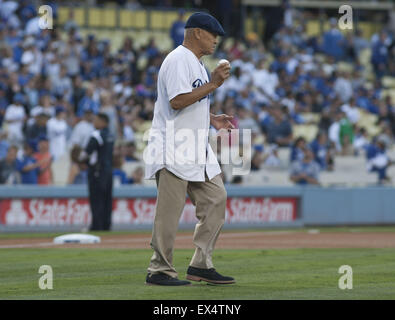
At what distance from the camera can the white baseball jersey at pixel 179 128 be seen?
880 cm

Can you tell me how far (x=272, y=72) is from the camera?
29.2m

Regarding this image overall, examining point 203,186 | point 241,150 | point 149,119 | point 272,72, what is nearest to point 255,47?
point 272,72

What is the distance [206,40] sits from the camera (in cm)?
902

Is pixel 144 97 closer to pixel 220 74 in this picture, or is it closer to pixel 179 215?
pixel 179 215

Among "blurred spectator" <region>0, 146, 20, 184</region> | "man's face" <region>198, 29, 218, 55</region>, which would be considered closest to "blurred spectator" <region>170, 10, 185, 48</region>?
"blurred spectator" <region>0, 146, 20, 184</region>

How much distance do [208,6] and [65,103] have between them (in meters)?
11.2

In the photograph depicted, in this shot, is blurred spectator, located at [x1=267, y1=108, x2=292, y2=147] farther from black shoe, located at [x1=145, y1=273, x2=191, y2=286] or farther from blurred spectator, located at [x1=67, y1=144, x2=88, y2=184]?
black shoe, located at [x1=145, y1=273, x2=191, y2=286]

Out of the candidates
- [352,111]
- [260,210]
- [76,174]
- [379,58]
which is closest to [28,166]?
[76,174]

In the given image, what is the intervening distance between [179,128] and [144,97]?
1666 centimetres

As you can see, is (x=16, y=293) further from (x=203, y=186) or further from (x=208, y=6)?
(x=208, y=6)

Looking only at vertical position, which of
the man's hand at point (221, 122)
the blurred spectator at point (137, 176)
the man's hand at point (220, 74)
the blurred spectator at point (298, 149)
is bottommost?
the blurred spectator at point (137, 176)

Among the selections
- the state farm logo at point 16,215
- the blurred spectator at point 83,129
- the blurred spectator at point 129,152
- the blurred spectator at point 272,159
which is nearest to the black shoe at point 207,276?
the state farm logo at point 16,215

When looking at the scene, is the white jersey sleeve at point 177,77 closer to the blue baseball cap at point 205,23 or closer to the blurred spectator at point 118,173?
the blue baseball cap at point 205,23

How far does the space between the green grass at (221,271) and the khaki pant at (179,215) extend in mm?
274
